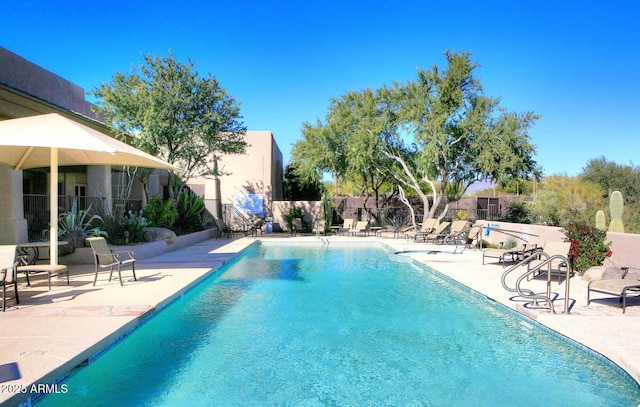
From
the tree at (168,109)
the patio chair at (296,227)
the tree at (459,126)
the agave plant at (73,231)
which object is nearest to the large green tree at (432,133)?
the tree at (459,126)

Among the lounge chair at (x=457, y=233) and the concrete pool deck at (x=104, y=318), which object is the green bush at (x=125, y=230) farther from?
the lounge chair at (x=457, y=233)

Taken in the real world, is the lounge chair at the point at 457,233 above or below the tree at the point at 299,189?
below

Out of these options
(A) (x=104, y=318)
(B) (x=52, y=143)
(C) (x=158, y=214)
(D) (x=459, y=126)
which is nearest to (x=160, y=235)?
(C) (x=158, y=214)

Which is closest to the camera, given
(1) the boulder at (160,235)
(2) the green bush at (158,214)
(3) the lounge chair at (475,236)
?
(1) the boulder at (160,235)

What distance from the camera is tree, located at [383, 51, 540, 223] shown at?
1964cm

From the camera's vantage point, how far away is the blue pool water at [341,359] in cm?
409

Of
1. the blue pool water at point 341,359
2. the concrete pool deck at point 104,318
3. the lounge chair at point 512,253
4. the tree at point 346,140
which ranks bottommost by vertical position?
the blue pool water at point 341,359

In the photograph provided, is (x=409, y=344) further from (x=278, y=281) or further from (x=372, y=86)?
(x=372, y=86)

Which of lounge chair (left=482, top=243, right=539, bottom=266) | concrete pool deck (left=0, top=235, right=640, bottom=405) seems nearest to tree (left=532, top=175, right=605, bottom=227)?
lounge chair (left=482, top=243, right=539, bottom=266)

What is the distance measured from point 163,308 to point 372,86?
1809 cm

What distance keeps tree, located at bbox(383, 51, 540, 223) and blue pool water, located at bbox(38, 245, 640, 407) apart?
1299 cm

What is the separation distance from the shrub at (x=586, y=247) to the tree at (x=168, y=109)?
477 inches

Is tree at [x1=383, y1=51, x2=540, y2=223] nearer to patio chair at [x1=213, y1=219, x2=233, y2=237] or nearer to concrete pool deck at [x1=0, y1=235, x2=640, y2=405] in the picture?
patio chair at [x1=213, y1=219, x2=233, y2=237]

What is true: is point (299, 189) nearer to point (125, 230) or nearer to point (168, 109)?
point (168, 109)
